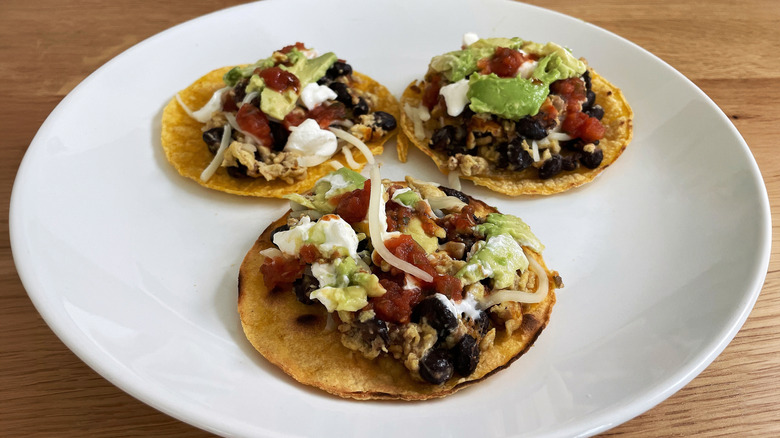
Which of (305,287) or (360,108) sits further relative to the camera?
(360,108)

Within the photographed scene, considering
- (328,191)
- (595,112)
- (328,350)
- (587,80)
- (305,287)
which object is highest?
(587,80)

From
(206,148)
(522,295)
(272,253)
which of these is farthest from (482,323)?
(206,148)

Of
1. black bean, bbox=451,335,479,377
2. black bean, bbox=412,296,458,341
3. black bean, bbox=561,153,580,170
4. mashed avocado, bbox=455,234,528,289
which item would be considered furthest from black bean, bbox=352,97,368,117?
black bean, bbox=451,335,479,377

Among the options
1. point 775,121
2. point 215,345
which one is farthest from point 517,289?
point 775,121

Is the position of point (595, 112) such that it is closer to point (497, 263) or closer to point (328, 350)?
point (497, 263)

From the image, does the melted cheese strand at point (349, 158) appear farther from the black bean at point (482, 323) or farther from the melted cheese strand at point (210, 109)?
the black bean at point (482, 323)
